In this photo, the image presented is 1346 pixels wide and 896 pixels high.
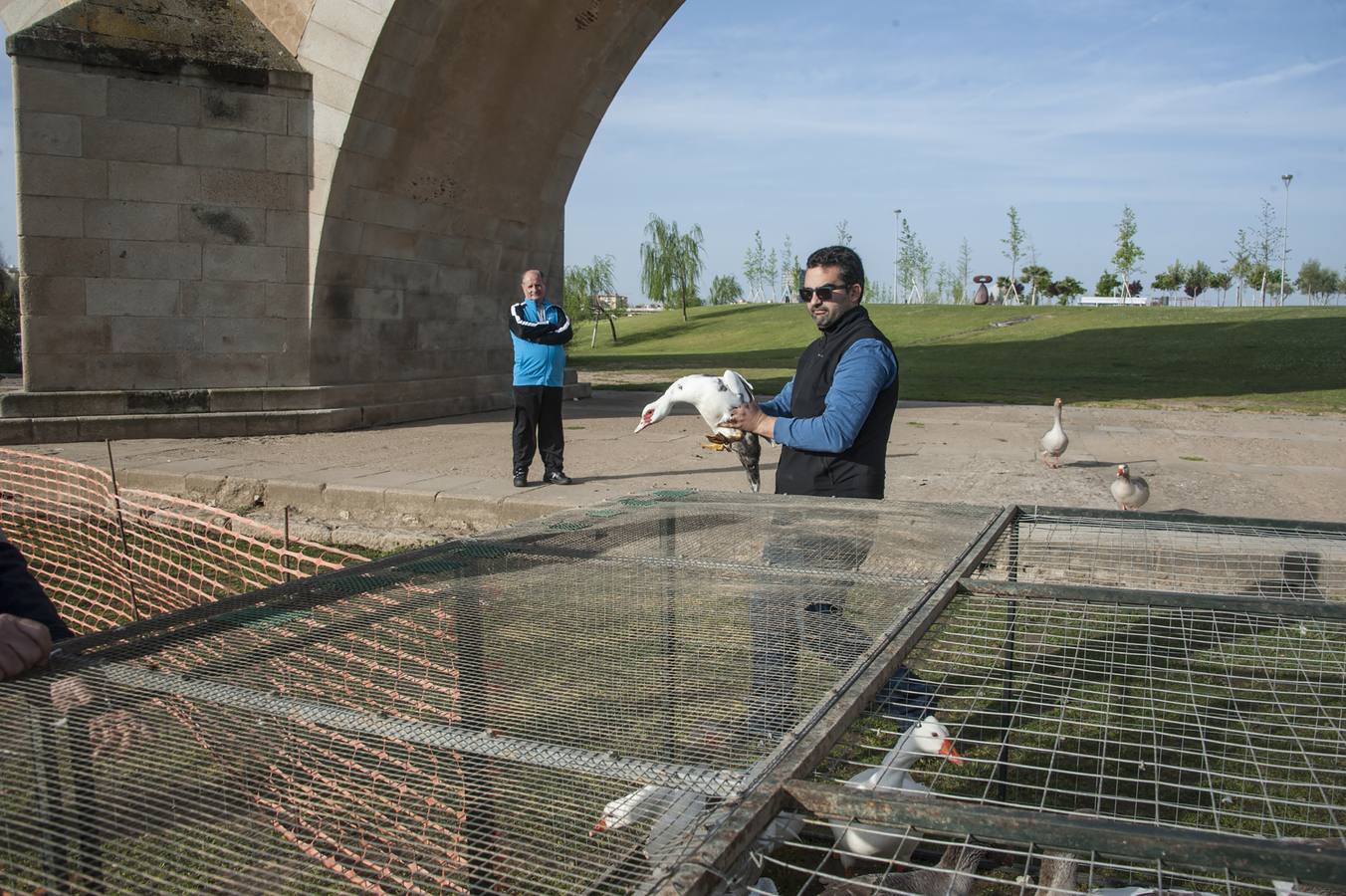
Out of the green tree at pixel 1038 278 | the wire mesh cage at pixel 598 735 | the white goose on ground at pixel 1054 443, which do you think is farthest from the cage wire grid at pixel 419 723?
the green tree at pixel 1038 278

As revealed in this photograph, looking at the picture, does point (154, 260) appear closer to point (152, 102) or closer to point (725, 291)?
point (152, 102)

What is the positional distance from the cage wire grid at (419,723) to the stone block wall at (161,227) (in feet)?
28.7

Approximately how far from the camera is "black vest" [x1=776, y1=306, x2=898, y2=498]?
375cm

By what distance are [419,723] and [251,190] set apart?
9948 millimetres

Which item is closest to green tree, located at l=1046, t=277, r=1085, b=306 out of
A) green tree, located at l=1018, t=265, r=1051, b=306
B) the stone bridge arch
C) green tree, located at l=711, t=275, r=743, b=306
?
green tree, located at l=1018, t=265, r=1051, b=306

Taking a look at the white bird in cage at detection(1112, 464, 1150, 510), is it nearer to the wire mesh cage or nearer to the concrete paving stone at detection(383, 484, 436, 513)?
the wire mesh cage

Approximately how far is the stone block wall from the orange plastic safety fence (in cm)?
191

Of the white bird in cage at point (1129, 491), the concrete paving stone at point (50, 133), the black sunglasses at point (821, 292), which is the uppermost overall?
the concrete paving stone at point (50, 133)

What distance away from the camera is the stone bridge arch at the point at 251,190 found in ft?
31.4

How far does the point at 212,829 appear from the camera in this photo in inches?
55.5

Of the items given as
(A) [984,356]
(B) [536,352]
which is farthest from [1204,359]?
(B) [536,352]

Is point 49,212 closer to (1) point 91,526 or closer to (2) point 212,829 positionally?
(1) point 91,526

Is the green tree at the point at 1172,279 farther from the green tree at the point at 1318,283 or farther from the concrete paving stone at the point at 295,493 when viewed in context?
the concrete paving stone at the point at 295,493

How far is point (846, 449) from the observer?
3.70 metres
